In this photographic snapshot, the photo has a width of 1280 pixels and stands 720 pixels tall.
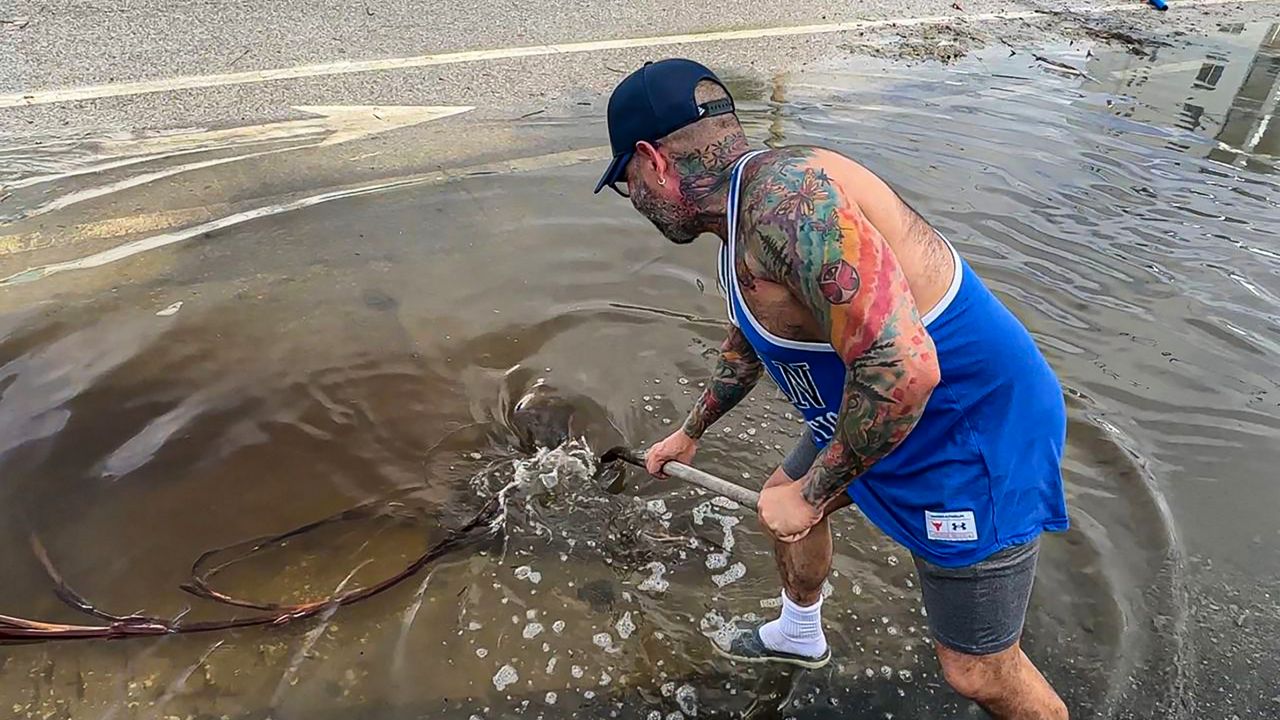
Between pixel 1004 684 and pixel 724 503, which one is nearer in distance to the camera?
pixel 1004 684

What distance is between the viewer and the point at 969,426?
6.27 ft

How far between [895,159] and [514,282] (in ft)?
8.99

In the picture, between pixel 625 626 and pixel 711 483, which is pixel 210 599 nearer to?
pixel 625 626

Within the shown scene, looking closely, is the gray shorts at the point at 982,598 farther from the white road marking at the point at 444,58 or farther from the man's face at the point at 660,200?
the white road marking at the point at 444,58

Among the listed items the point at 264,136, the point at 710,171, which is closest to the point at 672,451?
the point at 710,171

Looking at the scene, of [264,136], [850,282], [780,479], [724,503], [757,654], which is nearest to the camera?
[850,282]

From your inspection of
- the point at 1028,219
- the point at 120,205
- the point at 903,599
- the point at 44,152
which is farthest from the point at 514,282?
the point at 1028,219

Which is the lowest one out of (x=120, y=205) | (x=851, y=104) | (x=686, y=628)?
(x=686, y=628)

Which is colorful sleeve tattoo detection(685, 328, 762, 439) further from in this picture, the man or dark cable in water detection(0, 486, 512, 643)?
dark cable in water detection(0, 486, 512, 643)

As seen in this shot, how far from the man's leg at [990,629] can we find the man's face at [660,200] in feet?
3.18

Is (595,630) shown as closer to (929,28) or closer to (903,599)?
(903,599)

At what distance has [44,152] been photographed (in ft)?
15.2

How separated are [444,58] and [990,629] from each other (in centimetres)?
536

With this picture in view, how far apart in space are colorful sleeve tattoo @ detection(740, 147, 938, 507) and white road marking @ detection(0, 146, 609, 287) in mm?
3449
